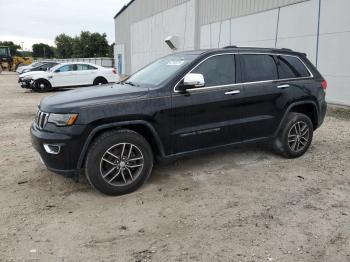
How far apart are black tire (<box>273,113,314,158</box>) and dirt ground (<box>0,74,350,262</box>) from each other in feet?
0.57

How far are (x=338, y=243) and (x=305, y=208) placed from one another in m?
0.70

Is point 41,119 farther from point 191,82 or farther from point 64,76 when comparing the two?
point 64,76

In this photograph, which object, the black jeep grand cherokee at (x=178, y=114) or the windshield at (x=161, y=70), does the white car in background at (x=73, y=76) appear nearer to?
the windshield at (x=161, y=70)

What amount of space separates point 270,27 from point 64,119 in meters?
11.5

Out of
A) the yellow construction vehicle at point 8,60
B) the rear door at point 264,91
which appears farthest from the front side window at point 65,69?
the yellow construction vehicle at point 8,60

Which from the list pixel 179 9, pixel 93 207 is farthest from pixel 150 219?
pixel 179 9

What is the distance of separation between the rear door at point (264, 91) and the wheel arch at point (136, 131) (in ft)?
4.74

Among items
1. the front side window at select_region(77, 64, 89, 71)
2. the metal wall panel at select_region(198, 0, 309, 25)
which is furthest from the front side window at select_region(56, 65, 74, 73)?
the metal wall panel at select_region(198, 0, 309, 25)

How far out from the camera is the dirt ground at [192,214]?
120 inches

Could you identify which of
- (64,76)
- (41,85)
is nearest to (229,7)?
(64,76)

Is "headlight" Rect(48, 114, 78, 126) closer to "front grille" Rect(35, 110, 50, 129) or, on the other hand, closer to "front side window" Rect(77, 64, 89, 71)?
"front grille" Rect(35, 110, 50, 129)

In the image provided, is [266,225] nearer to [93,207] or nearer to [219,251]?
[219,251]

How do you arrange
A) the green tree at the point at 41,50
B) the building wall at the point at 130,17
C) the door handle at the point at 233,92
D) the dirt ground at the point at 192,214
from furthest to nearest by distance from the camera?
the green tree at the point at 41,50 < the building wall at the point at 130,17 < the door handle at the point at 233,92 < the dirt ground at the point at 192,214

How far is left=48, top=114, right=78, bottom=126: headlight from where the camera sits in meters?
3.78
